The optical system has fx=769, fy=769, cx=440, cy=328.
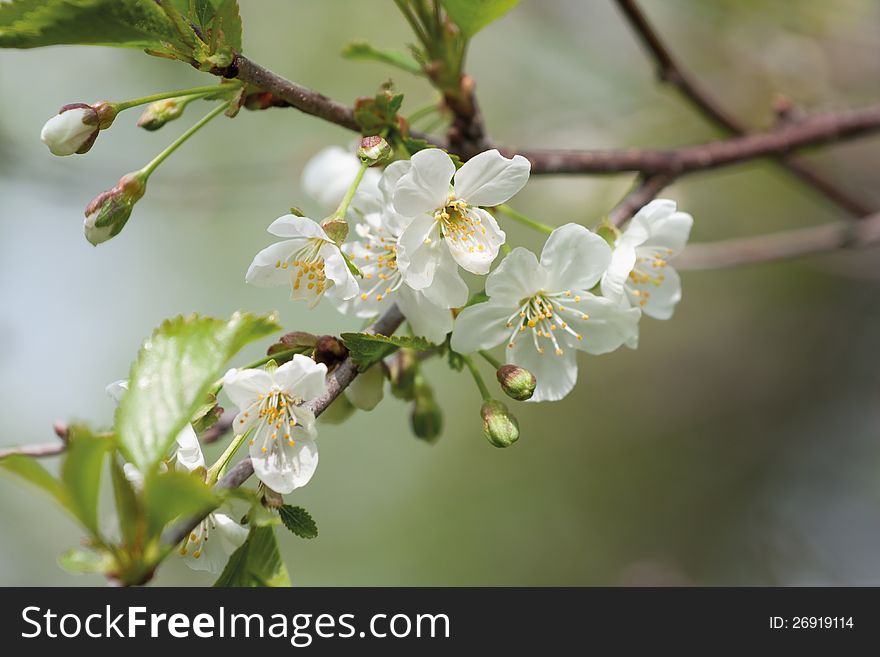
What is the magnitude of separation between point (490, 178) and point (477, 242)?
0.31 feet

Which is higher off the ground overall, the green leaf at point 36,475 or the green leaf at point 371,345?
the green leaf at point 371,345

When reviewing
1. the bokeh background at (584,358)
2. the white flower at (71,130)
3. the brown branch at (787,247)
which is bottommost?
the white flower at (71,130)

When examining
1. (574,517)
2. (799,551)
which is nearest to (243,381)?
(799,551)

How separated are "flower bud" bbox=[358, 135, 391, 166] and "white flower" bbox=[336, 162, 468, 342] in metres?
0.03

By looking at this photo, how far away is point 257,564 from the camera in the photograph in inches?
38.4

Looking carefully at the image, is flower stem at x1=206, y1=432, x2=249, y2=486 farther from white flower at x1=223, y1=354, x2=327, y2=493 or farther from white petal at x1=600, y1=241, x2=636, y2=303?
white petal at x1=600, y1=241, x2=636, y2=303

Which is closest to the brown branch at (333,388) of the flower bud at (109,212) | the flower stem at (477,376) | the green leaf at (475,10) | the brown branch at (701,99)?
the flower stem at (477,376)

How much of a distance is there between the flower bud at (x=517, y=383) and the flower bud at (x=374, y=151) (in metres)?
0.34

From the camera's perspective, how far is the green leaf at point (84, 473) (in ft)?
2.27

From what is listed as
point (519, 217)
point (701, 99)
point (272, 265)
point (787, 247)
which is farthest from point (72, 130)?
point (787, 247)

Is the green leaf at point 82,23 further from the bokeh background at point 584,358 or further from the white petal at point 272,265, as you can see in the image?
the bokeh background at point 584,358

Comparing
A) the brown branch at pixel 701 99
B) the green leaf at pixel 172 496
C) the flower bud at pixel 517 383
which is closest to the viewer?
the green leaf at pixel 172 496

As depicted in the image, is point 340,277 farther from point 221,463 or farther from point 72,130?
point 72,130

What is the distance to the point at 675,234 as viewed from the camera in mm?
1282
